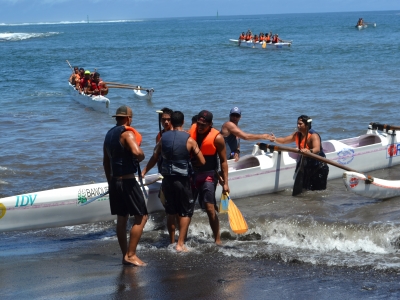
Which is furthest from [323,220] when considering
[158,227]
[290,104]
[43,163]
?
[290,104]

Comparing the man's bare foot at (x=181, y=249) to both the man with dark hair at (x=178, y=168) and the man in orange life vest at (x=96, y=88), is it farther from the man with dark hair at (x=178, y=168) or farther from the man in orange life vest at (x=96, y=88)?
the man in orange life vest at (x=96, y=88)

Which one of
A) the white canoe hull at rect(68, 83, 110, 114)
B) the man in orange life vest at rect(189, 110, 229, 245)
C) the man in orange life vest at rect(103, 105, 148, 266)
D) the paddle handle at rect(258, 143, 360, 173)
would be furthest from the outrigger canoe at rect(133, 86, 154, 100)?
the man in orange life vest at rect(103, 105, 148, 266)

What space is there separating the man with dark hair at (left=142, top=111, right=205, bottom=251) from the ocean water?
481 millimetres

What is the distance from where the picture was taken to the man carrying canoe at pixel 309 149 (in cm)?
824

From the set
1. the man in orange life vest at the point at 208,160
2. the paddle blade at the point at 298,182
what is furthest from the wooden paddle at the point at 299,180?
the man in orange life vest at the point at 208,160

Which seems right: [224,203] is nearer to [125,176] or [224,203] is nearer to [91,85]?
[125,176]

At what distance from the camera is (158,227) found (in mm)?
7723

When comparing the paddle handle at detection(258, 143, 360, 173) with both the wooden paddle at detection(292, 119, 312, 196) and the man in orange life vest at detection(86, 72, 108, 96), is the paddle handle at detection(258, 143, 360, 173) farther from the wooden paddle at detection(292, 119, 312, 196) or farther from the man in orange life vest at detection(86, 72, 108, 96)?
the man in orange life vest at detection(86, 72, 108, 96)

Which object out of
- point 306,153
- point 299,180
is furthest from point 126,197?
point 299,180

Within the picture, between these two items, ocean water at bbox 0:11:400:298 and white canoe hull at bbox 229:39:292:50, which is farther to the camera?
white canoe hull at bbox 229:39:292:50

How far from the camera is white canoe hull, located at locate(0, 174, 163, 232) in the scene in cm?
747

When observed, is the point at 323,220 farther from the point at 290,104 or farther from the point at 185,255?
the point at 290,104

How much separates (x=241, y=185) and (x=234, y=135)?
35.0 inches

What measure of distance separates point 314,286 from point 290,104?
14.0 meters
